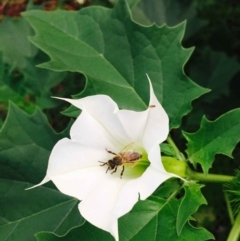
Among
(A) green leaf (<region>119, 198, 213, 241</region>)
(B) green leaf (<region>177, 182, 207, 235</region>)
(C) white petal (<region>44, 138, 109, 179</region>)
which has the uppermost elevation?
(C) white petal (<region>44, 138, 109, 179</region>)

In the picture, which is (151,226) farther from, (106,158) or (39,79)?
(39,79)

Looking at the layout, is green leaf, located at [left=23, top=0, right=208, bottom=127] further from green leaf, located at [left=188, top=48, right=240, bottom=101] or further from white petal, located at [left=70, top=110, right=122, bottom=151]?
green leaf, located at [left=188, top=48, right=240, bottom=101]

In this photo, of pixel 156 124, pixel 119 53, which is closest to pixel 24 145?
pixel 119 53

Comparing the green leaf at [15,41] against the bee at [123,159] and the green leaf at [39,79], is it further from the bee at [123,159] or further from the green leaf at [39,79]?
the bee at [123,159]

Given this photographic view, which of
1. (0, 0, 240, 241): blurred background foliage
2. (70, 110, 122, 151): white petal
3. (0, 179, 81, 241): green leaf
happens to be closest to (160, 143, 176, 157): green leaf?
(70, 110, 122, 151): white petal

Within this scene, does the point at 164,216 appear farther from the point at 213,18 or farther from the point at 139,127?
the point at 213,18

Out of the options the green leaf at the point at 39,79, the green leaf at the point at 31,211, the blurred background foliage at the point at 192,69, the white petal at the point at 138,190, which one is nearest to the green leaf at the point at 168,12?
the blurred background foliage at the point at 192,69
